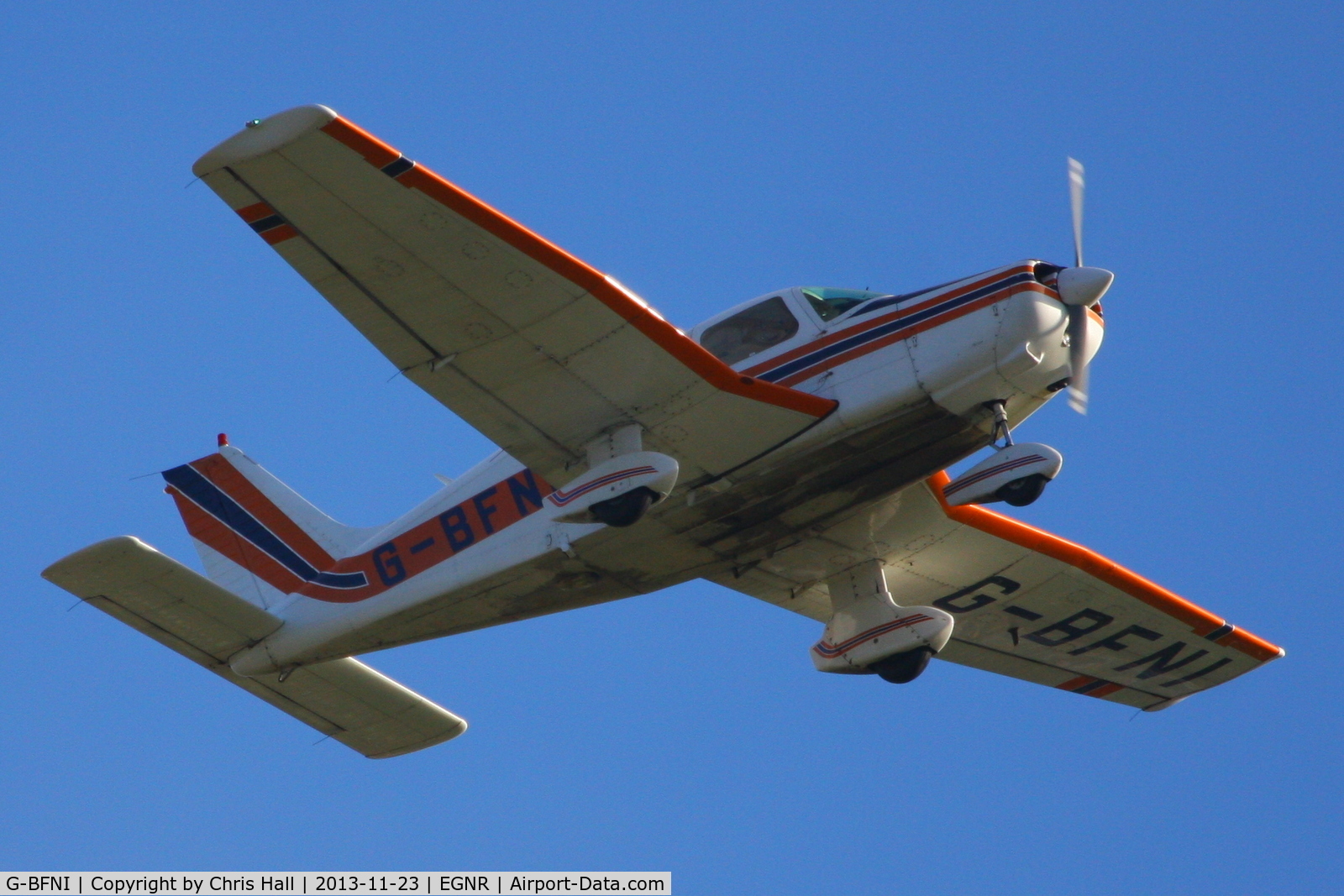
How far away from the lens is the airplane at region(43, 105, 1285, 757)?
1272cm

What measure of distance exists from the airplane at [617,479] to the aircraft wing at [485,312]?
2 cm

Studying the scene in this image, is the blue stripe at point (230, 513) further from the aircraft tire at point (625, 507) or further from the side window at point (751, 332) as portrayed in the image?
the side window at point (751, 332)

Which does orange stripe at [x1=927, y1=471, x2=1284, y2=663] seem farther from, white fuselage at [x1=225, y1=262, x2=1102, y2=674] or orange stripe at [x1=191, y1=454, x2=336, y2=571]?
orange stripe at [x1=191, y1=454, x2=336, y2=571]

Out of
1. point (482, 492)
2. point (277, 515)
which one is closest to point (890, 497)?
point (482, 492)

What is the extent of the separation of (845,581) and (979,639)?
2.69 metres

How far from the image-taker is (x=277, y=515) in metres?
18.0

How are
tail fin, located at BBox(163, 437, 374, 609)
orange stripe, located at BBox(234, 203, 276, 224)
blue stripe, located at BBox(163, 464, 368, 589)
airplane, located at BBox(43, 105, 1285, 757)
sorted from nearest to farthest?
1. orange stripe, located at BBox(234, 203, 276, 224)
2. airplane, located at BBox(43, 105, 1285, 757)
3. tail fin, located at BBox(163, 437, 374, 609)
4. blue stripe, located at BBox(163, 464, 368, 589)

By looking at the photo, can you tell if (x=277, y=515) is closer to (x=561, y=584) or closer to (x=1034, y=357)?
(x=561, y=584)

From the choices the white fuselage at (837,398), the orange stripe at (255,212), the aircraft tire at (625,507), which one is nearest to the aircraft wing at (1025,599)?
the white fuselage at (837,398)

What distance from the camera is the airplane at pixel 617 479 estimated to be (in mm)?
12719

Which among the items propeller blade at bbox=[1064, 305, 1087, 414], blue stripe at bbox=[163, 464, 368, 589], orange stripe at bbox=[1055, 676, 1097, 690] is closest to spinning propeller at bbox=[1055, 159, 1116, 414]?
propeller blade at bbox=[1064, 305, 1087, 414]

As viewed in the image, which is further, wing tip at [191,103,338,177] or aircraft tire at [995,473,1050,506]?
aircraft tire at [995,473,1050,506]

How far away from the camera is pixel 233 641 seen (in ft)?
53.4

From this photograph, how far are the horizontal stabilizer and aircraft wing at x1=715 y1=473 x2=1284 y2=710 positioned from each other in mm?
3936
